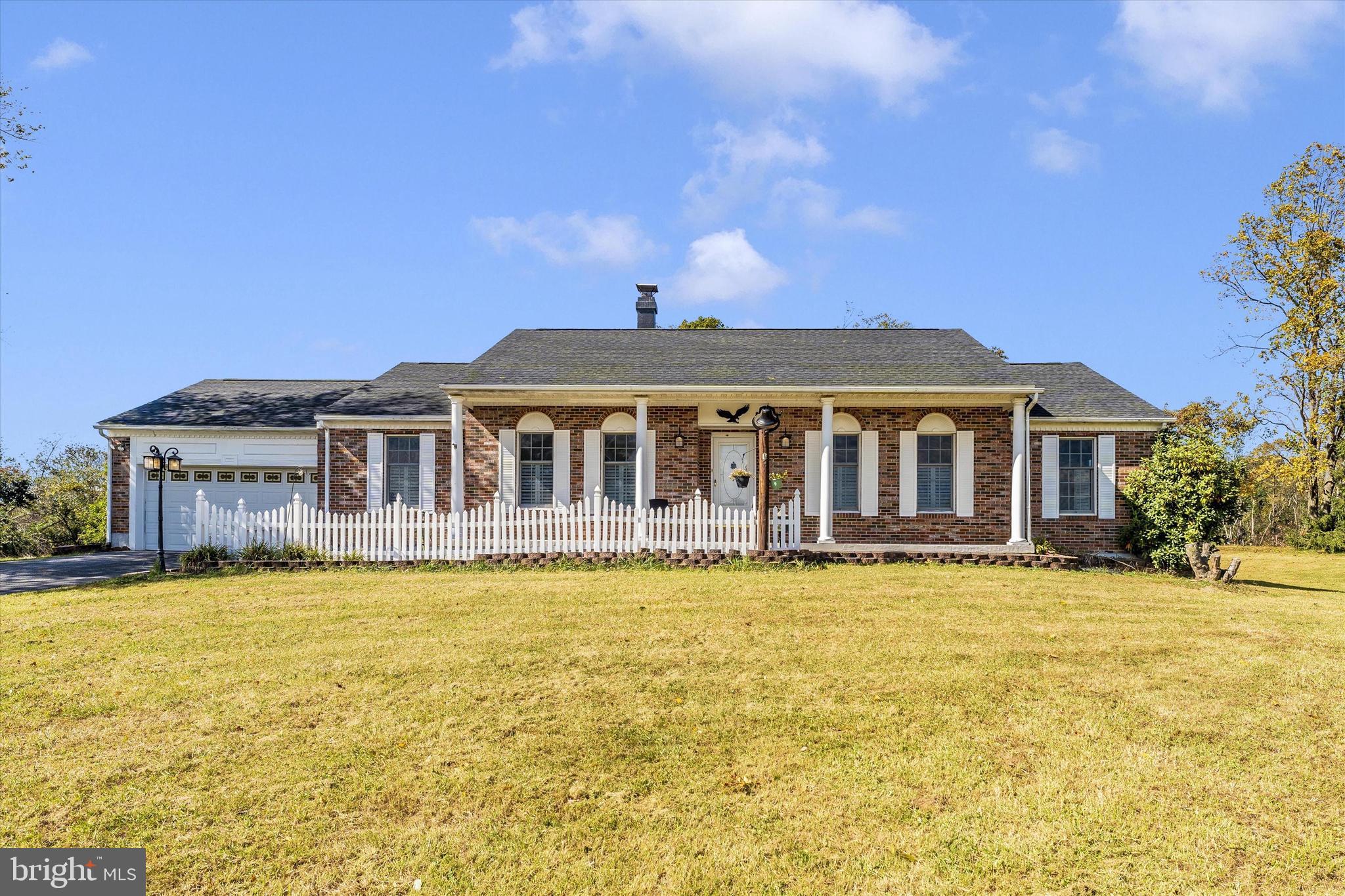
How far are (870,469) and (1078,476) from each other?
4371 mm

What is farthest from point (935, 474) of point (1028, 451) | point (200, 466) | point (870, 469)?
point (200, 466)

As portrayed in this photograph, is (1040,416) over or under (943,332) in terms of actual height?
under

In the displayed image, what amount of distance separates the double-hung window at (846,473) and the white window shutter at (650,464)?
3642 millimetres

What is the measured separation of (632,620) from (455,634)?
1.88 m

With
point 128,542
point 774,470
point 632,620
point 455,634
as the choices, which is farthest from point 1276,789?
point 128,542

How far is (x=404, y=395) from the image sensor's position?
18109 millimetres

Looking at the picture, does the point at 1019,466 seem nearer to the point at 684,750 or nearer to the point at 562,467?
the point at 562,467

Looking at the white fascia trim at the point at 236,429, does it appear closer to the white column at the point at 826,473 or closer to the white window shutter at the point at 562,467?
the white window shutter at the point at 562,467

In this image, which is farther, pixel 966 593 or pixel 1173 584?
pixel 1173 584

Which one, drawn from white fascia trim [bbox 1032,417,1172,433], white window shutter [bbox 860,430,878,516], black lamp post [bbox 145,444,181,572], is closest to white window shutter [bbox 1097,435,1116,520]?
white fascia trim [bbox 1032,417,1172,433]

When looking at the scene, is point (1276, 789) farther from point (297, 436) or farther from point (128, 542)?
point (128, 542)

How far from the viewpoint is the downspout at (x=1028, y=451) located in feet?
48.0

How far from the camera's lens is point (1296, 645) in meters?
7.94

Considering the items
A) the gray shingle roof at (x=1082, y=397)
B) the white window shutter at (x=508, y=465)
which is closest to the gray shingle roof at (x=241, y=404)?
the white window shutter at (x=508, y=465)
